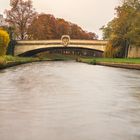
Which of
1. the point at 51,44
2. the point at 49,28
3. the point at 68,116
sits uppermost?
the point at 49,28

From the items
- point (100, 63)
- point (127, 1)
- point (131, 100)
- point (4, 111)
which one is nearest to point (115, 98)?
point (131, 100)

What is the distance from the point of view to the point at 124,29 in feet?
257

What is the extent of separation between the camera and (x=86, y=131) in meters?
14.4

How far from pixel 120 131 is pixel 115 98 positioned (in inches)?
336

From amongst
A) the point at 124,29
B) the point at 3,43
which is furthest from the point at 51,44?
the point at 3,43

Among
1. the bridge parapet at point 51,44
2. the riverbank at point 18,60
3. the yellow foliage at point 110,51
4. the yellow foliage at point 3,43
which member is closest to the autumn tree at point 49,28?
the bridge parapet at point 51,44

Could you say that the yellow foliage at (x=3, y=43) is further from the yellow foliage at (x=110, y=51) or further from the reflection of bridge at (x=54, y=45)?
the reflection of bridge at (x=54, y=45)

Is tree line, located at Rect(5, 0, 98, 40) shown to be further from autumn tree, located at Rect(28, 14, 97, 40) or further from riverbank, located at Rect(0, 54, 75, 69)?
riverbank, located at Rect(0, 54, 75, 69)

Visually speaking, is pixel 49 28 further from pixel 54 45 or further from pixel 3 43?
pixel 3 43

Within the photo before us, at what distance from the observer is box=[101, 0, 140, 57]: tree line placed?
71.6 meters

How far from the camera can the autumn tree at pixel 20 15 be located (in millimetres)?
106562

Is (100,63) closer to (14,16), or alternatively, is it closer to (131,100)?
(14,16)

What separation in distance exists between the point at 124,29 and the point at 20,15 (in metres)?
35.9

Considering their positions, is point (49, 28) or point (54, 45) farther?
point (49, 28)
